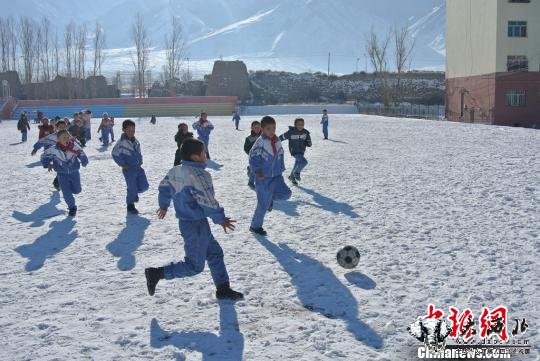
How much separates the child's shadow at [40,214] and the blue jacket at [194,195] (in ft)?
15.6

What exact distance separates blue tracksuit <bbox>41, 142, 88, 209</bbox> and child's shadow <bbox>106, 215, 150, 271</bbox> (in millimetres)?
1201

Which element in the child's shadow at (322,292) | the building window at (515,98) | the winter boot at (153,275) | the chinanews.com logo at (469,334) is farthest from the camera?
the building window at (515,98)

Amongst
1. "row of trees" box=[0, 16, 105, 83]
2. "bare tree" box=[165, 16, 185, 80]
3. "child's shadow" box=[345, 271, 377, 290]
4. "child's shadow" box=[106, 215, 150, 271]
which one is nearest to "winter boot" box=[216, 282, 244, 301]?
"child's shadow" box=[345, 271, 377, 290]

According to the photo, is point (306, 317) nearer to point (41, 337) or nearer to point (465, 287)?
point (465, 287)

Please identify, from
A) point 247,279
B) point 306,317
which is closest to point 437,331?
point 306,317

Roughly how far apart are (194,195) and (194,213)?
17cm

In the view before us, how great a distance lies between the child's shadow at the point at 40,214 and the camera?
9245 millimetres

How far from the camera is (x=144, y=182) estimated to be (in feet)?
32.3

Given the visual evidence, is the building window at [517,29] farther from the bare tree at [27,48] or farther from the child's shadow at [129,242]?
the bare tree at [27,48]

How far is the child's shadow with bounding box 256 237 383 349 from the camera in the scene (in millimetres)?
4641

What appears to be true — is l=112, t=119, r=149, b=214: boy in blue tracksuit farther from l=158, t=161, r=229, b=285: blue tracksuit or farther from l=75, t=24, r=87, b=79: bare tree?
l=75, t=24, r=87, b=79: bare tree

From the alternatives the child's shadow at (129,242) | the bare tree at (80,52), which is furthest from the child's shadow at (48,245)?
the bare tree at (80,52)

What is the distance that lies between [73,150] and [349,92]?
69.9 meters

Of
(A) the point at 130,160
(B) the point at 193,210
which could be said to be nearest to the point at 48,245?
(A) the point at 130,160
